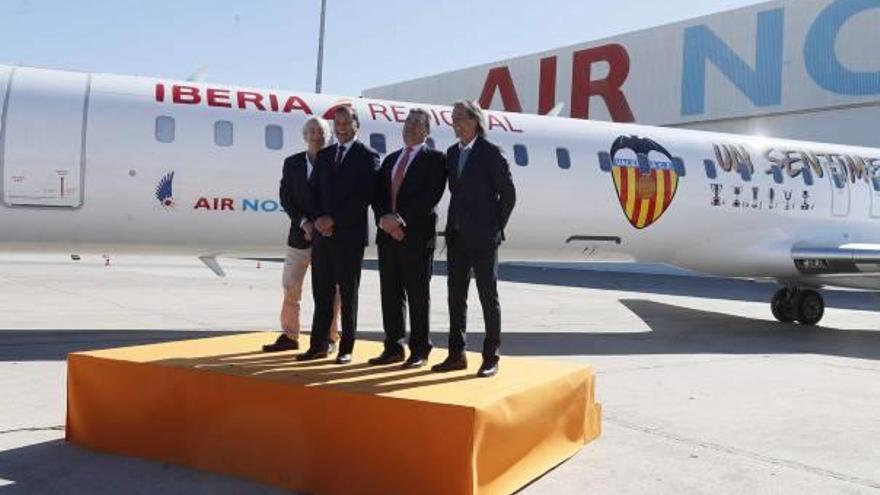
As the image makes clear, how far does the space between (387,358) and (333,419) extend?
1124mm

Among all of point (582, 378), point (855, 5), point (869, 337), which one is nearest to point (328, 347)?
point (582, 378)

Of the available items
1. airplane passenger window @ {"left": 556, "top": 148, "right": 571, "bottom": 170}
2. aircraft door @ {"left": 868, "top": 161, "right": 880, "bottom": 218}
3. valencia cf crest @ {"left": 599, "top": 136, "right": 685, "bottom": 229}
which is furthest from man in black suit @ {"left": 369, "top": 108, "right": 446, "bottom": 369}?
aircraft door @ {"left": 868, "top": 161, "right": 880, "bottom": 218}

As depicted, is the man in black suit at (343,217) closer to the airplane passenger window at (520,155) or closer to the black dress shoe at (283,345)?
the black dress shoe at (283,345)

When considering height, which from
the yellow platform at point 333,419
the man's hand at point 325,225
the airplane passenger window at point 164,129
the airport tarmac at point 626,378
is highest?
the airplane passenger window at point 164,129

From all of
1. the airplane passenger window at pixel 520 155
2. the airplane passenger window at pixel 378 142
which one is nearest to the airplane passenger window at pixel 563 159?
the airplane passenger window at pixel 520 155

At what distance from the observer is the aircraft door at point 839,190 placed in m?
13.8

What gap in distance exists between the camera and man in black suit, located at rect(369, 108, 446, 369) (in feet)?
17.3

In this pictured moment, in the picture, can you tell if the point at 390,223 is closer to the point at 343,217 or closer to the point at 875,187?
the point at 343,217

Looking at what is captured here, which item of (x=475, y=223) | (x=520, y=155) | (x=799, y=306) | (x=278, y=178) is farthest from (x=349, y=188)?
(x=799, y=306)

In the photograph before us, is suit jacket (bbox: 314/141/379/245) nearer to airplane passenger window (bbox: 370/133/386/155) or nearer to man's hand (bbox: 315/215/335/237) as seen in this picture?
man's hand (bbox: 315/215/335/237)

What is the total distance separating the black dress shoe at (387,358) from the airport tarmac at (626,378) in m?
0.44

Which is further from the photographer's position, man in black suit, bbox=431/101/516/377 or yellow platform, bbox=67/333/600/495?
man in black suit, bbox=431/101/516/377

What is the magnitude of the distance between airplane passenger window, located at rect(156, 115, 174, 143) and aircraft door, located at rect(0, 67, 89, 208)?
74 centimetres

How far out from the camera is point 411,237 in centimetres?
529
